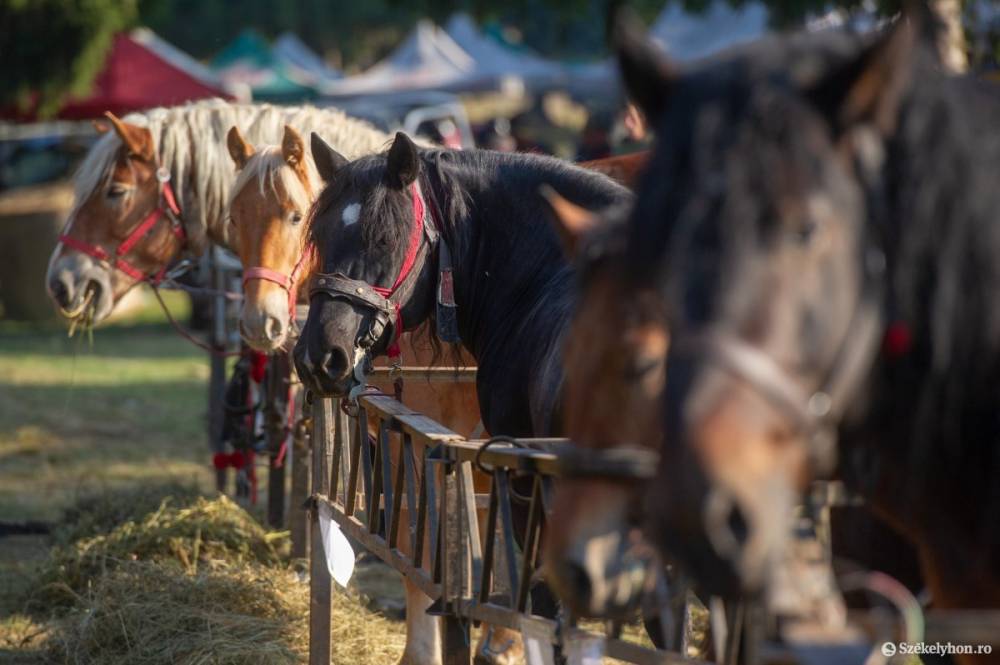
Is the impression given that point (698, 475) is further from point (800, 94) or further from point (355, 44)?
point (355, 44)

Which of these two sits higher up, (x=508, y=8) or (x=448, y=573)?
(x=508, y=8)

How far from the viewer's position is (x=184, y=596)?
4.70 metres

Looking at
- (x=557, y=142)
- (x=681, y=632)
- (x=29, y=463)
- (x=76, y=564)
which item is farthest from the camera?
(x=557, y=142)

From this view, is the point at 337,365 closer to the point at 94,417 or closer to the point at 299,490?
the point at 299,490

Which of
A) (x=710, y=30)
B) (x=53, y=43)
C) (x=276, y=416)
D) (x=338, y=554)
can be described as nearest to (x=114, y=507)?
(x=276, y=416)

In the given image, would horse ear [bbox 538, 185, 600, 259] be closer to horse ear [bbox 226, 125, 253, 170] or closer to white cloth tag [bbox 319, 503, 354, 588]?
white cloth tag [bbox 319, 503, 354, 588]

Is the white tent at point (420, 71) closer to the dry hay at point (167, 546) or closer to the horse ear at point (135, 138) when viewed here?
the horse ear at point (135, 138)

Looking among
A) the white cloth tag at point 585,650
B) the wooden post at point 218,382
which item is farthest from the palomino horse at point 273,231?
the white cloth tag at point 585,650

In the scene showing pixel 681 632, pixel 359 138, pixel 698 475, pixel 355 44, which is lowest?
pixel 681 632

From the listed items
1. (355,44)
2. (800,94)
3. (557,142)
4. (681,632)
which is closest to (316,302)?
(681,632)

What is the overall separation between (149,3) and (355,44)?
23.4 meters

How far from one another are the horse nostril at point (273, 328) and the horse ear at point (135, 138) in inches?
64.1

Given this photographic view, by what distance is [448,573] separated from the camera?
2.94 m

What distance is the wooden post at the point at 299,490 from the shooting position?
5742 millimetres
